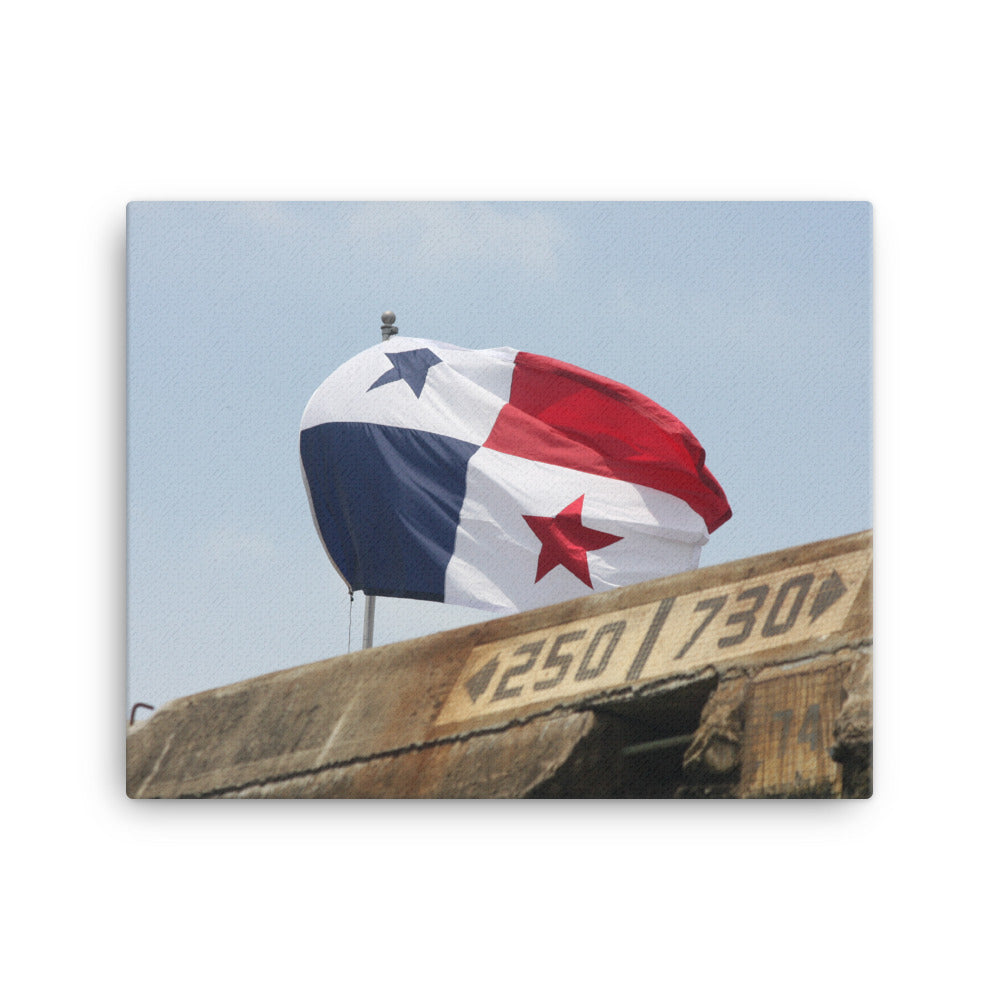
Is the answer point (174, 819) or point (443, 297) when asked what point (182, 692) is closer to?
point (174, 819)

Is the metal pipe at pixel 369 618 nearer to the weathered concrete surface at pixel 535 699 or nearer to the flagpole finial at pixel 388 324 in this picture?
the weathered concrete surface at pixel 535 699

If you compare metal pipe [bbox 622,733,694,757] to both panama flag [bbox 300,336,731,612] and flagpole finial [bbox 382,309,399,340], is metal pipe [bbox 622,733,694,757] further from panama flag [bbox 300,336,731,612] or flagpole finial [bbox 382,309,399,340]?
flagpole finial [bbox 382,309,399,340]

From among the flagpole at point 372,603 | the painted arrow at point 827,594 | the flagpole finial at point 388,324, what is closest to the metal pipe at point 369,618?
the flagpole at point 372,603

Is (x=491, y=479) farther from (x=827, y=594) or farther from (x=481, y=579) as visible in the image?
(x=827, y=594)

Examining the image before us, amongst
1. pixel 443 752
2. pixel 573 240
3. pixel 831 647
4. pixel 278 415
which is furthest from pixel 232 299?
pixel 831 647

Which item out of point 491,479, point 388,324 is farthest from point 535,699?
point 388,324

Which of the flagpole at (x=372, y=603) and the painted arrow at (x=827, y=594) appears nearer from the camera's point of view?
the painted arrow at (x=827, y=594)

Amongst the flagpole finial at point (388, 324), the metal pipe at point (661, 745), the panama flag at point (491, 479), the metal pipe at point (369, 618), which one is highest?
the flagpole finial at point (388, 324)
